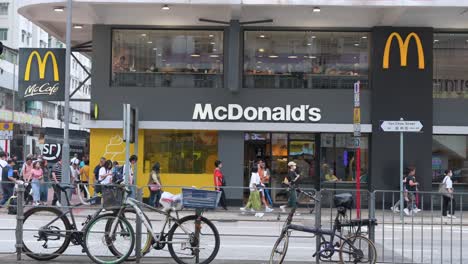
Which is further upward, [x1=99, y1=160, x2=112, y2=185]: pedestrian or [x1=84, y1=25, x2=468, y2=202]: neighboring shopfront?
[x1=84, y1=25, x2=468, y2=202]: neighboring shopfront

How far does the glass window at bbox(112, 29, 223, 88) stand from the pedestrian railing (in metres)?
13.3

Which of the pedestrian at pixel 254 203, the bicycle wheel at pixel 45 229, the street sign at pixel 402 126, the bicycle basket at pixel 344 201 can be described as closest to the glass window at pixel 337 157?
the street sign at pixel 402 126

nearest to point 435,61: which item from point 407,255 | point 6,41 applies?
point 407,255

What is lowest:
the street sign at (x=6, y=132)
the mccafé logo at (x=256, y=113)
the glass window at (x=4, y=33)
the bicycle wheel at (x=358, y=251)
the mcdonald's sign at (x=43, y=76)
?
the bicycle wheel at (x=358, y=251)

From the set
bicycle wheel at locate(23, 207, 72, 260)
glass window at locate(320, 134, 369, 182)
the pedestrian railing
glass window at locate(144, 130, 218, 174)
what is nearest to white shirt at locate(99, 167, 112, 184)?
glass window at locate(144, 130, 218, 174)

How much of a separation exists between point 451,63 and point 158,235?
18263 mm

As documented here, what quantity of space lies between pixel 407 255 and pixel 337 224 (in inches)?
79.4

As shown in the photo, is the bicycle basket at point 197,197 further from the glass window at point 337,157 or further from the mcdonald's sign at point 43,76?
the glass window at point 337,157

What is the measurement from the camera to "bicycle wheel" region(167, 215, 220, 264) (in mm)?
8836

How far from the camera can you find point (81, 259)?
9203mm

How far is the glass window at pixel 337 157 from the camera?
2352 centimetres

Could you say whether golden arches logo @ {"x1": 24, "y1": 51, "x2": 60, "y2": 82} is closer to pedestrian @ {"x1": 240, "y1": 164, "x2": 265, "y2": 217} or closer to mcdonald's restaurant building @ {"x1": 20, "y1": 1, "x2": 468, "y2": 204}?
mcdonald's restaurant building @ {"x1": 20, "y1": 1, "x2": 468, "y2": 204}

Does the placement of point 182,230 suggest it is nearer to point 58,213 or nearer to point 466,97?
point 58,213

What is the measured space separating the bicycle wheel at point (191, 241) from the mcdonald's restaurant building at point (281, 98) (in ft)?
46.5
